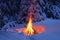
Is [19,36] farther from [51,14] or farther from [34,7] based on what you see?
[51,14]

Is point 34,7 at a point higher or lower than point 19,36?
higher

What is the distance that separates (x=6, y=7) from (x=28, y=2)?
1.13 m

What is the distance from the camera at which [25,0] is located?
340 inches

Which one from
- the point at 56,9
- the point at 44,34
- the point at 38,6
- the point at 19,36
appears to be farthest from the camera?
the point at 56,9

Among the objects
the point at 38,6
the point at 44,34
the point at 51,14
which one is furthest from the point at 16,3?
the point at 44,34

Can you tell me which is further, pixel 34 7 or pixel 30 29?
pixel 34 7

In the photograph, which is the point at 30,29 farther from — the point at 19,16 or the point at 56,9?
the point at 56,9

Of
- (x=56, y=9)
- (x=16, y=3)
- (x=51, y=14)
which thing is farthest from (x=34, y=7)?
(x=56, y=9)

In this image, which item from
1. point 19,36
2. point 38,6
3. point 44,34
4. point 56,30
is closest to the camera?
point 19,36

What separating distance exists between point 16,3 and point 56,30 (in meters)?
3.09

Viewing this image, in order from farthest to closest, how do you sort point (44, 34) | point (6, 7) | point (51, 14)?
point (51, 14)
point (6, 7)
point (44, 34)

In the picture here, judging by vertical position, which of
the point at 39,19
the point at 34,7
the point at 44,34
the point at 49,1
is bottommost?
the point at 44,34

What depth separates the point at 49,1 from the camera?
1095 cm

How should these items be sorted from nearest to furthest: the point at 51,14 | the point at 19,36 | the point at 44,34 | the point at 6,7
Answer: the point at 19,36
the point at 44,34
the point at 6,7
the point at 51,14
